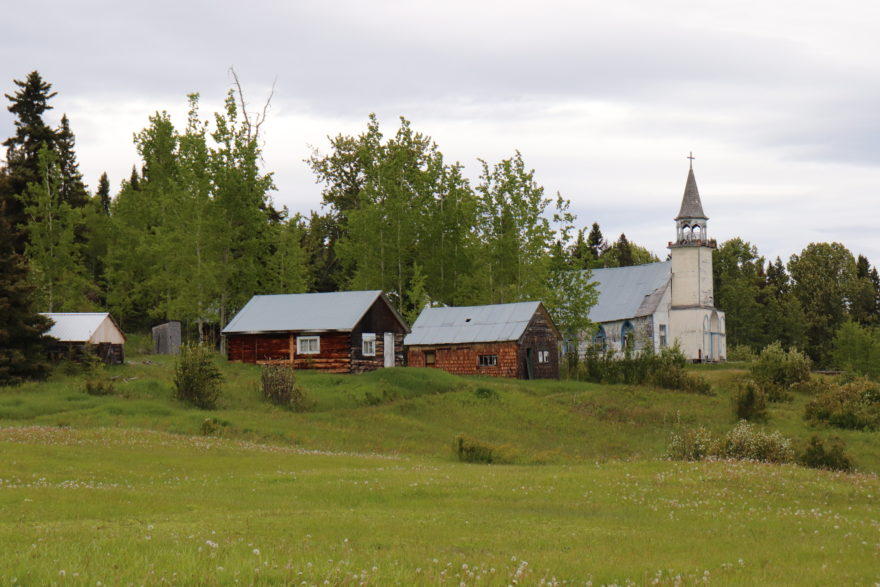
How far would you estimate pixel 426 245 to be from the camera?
84.7m

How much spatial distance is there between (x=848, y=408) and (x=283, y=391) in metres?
32.0

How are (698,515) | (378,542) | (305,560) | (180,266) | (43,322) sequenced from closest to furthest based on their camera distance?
1. (305,560)
2. (378,542)
3. (698,515)
4. (43,322)
5. (180,266)

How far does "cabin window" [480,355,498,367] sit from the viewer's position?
233 ft

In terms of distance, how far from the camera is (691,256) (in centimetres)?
9744

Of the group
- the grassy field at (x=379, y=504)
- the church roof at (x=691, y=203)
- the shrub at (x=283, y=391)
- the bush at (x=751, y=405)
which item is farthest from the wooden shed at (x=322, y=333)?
the church roof at (x=691, y=203)

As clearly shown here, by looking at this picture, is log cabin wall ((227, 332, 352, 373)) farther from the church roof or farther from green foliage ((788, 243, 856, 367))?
green foliage ((788, 243, 856, 367))

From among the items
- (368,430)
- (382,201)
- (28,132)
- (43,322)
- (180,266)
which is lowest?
(368,430)

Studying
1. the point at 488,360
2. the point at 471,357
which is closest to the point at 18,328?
Result: the point at 471,357

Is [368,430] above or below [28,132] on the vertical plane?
below

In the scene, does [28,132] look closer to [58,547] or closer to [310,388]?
[310,388]

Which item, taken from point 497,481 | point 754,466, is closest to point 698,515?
point 497,481

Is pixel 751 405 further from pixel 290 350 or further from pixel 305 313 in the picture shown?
pixel 290 350

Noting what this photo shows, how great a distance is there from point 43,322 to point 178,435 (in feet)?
62.2

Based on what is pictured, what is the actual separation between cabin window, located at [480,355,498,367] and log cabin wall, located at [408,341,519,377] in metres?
0.10
